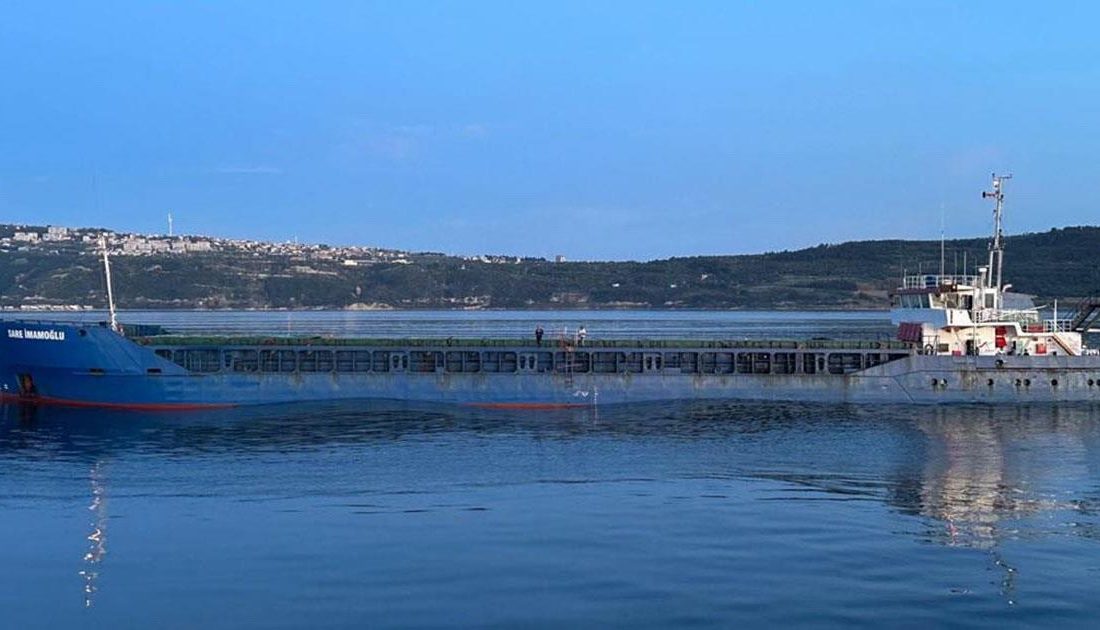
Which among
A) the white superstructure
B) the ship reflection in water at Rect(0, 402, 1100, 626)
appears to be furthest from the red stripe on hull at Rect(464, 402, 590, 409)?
the white superstructure

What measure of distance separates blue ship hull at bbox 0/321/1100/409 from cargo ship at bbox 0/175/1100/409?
7cm

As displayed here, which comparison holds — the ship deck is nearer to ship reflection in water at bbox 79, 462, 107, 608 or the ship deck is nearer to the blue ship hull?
the blue ship hull

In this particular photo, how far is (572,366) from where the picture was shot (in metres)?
57.0

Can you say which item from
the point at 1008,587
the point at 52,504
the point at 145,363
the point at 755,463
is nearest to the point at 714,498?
the point at 755,463

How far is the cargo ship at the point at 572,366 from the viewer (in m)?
53.3

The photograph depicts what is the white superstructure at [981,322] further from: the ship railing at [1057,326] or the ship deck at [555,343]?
the ship deck at [555,343]

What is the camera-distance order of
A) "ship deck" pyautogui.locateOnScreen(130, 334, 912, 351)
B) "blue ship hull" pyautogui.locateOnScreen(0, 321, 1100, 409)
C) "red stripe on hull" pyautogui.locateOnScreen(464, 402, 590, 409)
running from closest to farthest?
"blue ship hull" pyautogui.locateOnScreen(0, 321, 1100, 409)
"red stripe on hull" pyautogui.locateOnScreen(464, 402, 590, 409)
"ship deck" pyautogui.locateOnScreen(130, 334, 912, 351)

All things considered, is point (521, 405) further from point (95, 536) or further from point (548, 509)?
point (95, 536)

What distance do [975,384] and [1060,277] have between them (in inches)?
5137

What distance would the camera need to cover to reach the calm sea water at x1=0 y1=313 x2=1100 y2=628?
20.4 metres

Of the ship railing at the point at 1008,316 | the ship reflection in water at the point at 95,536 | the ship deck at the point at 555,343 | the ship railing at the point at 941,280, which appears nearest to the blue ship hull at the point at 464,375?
the ship deck at the point at 555,343

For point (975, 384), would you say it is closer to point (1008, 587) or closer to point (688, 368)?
point (688, 368)

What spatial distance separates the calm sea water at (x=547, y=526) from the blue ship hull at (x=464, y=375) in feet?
21.9

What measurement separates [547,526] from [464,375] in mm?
28359
